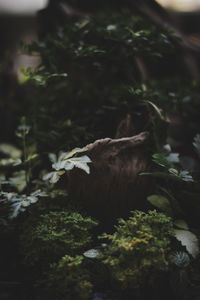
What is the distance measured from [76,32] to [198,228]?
74.6 inches

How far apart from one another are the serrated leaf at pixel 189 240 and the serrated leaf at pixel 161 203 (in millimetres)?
177

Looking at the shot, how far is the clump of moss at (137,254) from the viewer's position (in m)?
1.44

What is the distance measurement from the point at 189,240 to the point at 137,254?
0.41 m

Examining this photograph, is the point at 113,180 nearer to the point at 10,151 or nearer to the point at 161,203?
the point at 161,203

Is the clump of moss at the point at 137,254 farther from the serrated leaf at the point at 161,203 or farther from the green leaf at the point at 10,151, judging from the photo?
the green leaf at the point at 10,151

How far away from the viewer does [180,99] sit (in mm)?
2309

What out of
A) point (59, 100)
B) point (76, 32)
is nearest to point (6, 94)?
point (59, 100)

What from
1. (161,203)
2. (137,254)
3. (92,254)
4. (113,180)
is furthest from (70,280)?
(161,203)

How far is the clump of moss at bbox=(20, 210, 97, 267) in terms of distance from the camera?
1625 millimetres

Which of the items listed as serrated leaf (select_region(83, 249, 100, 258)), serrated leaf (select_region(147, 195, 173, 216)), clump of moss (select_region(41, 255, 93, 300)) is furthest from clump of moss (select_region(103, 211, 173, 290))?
serrated leaf (select_region(147, 195, 173, 216))

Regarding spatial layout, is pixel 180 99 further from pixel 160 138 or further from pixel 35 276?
pixel 35 276

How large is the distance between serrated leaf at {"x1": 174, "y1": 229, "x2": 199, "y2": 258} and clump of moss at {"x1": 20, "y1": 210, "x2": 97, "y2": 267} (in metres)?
0.58

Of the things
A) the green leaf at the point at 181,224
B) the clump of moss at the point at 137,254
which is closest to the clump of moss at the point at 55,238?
the clump of moss at the point at 137,254

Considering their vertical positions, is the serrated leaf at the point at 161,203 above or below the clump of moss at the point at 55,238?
above
